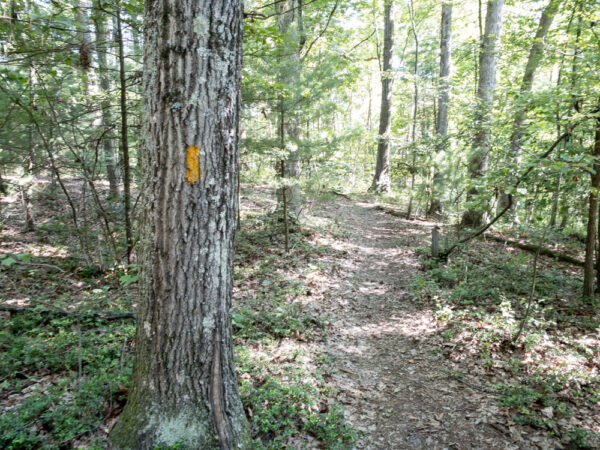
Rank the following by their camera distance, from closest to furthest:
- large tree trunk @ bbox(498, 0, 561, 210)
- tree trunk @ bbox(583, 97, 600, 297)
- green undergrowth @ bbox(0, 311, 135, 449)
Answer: green undergrowth @ bbox(0, 311, 135, 449), tree trunk @ bbox(583, 97, 600, 297), large tree trunk @ bbox(498, 0, 561, 210)

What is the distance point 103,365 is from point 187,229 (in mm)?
2140

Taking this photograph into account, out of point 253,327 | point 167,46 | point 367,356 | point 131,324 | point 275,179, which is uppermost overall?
point 167,46

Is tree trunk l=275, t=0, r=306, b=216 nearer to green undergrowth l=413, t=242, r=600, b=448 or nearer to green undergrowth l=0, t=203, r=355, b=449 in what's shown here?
green undergrowth l=0, t=203, r=355, b=449

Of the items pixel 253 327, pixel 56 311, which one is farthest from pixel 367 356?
pixel 56 311

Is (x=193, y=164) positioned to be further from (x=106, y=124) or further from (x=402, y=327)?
(x=106, y=124)

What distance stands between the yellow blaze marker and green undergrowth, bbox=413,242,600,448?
4.02 m

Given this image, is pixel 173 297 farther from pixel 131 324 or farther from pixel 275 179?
pixel 275 179

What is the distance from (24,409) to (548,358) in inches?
228

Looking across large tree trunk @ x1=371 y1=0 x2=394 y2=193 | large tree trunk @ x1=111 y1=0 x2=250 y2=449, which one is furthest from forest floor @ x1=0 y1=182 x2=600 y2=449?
large tree trunk @ x1=371 y1=0 x2=394 y2=193

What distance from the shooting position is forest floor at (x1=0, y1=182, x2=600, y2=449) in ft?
9.64

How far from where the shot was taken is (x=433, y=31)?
21.5 m

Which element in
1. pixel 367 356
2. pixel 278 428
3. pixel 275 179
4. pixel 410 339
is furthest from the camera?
pixel 275 179

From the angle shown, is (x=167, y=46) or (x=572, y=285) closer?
(x=167, y=46)

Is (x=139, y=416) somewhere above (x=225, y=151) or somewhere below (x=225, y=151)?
below
